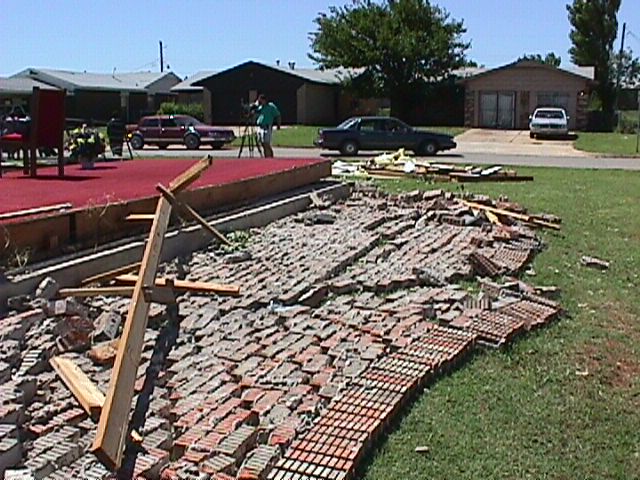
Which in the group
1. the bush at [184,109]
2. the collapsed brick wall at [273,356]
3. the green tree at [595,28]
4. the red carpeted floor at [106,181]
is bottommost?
the collapsed brick wall at [273,356]

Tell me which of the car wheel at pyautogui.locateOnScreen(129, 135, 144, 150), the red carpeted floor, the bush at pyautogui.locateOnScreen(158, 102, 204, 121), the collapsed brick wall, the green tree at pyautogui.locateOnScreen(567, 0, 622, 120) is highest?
the green tree at pyautogui.locateOnScreen(567, 0, 622, 120)

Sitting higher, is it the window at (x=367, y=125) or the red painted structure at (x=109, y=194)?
the window at (x=367, y=125)

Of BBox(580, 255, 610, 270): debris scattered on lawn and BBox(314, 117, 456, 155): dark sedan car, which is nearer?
BBox(580, 255, 610, 270): debris scattered on lawn

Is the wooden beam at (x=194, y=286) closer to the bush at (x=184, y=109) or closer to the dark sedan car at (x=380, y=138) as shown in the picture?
the dark sedan car at (x=380, y=138)

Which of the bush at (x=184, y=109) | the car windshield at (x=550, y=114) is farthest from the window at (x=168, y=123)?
the car windshield at (x=550, y=114)

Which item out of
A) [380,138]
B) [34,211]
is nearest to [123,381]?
[34,211]

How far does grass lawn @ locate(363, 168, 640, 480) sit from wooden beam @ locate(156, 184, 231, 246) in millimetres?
2957

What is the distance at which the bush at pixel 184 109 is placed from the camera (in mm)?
47719

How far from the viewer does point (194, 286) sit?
21.3 ft

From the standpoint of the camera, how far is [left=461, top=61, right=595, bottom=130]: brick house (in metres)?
44.7

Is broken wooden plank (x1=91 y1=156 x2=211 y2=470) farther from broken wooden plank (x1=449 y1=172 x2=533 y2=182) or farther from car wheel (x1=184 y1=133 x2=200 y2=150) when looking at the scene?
car wheel (x1=184 y1=133 x2=200 y2=150)

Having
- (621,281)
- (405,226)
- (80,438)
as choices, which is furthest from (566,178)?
(80,438)

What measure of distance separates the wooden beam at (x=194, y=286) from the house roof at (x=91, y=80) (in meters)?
45.7

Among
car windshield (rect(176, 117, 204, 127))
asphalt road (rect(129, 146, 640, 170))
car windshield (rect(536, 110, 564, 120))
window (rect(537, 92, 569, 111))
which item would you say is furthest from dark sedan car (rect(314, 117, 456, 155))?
window (rect(537, 92, 569, 111))
